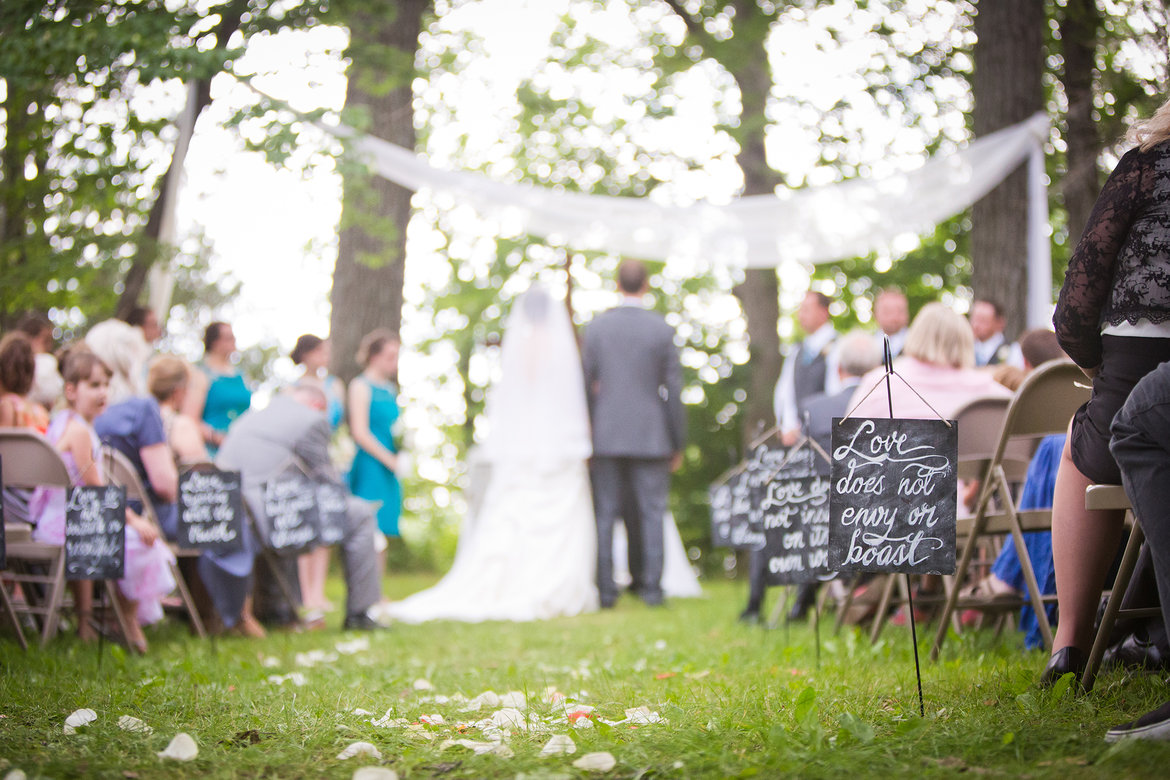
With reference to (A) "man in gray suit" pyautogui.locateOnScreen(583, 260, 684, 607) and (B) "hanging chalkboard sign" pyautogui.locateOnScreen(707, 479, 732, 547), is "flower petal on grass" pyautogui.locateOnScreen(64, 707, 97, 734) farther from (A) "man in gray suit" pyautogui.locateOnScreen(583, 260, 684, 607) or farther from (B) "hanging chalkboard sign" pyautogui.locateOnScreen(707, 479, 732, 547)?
(A) "man in gray suit" pyautogui.locateOnScreen(583, 260, 684, 607)

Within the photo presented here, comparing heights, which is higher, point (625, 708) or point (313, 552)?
point (625, 708)

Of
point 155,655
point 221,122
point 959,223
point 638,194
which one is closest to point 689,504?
point 638,194

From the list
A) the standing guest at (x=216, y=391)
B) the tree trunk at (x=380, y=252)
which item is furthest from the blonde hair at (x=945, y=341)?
the tree trunk at (x=380, y=252)

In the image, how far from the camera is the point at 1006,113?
326 inches

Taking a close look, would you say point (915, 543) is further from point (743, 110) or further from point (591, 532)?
point (743, 110)

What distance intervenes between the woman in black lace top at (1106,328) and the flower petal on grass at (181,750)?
7.53 ft

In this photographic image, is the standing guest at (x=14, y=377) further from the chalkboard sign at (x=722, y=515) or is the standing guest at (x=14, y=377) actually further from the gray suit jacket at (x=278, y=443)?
the chalkboard sign at (x=722, y=515)

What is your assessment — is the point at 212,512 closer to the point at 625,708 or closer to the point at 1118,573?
the point at 625,708

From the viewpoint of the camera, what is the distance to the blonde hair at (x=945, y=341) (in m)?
5.20

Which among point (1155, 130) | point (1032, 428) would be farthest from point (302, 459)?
point (1155, 130)

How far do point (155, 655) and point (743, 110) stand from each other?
36.8 feet

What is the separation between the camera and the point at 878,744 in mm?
2422

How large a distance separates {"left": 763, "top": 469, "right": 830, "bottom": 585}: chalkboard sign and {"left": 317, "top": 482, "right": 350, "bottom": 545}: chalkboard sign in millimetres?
2966

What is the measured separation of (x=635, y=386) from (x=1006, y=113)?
11.9 feet
